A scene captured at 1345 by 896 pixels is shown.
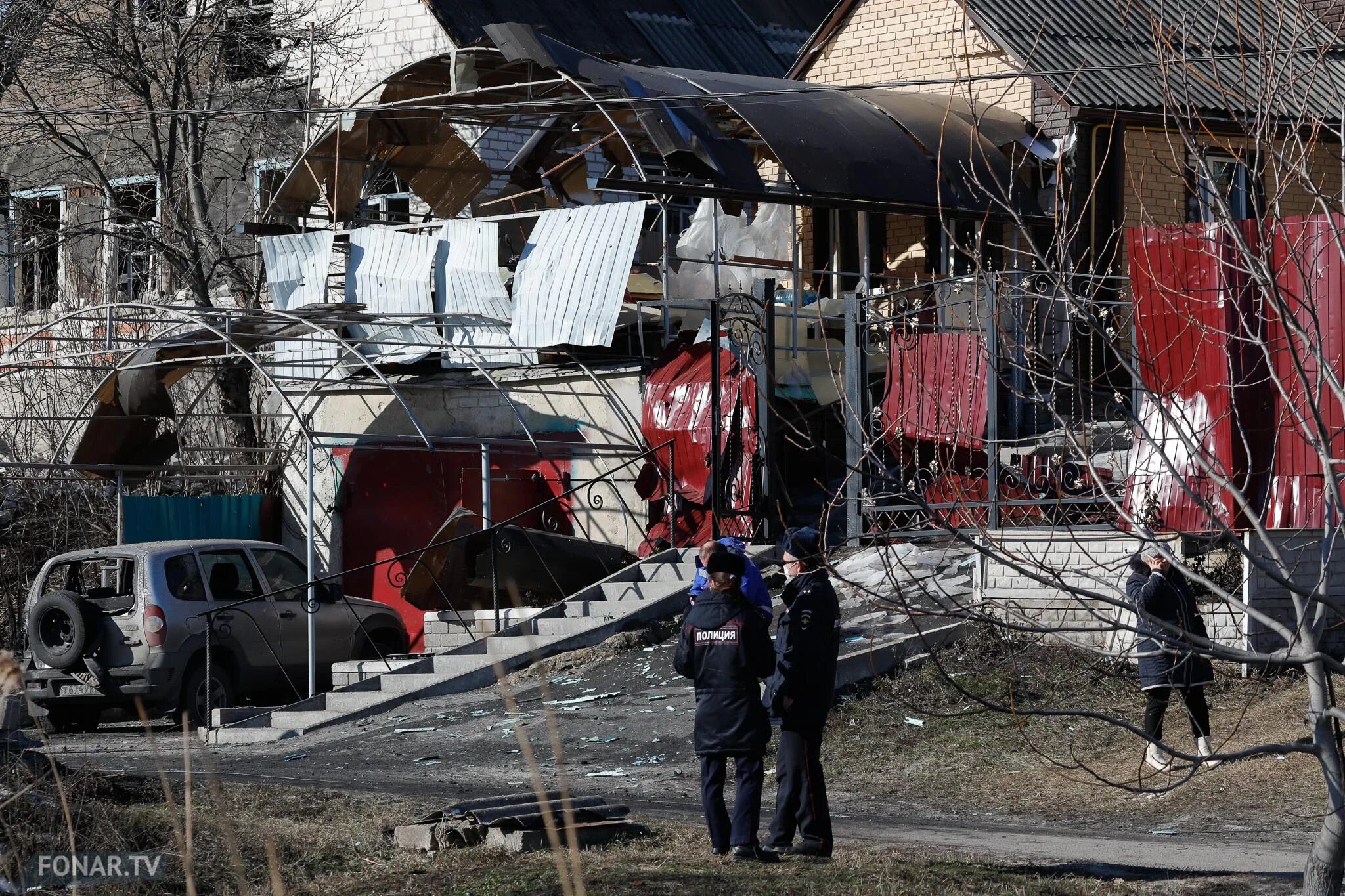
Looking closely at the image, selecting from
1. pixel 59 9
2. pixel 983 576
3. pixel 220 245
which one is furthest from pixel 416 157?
pixel 983 576

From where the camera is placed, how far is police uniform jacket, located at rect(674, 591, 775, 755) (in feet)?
26.9

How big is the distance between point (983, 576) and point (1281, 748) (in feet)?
28.5

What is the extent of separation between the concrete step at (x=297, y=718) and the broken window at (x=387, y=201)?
449 inches

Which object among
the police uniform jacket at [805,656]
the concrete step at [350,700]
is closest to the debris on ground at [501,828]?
the police uniform jacket at [805,656]

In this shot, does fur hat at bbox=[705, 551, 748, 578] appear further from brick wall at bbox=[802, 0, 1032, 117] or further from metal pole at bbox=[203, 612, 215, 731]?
brick wall at bbox=[802, 0, 1032, 117]

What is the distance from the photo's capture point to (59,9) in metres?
21.3

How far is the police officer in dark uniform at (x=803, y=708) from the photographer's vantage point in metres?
8.29

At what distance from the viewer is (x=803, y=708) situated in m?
8.38

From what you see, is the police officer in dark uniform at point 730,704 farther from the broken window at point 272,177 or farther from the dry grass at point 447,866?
the broken window at point 272,177

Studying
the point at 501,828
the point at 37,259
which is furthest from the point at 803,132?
the point at 37,259

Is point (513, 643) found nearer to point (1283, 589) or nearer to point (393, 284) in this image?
point (1283, 589)

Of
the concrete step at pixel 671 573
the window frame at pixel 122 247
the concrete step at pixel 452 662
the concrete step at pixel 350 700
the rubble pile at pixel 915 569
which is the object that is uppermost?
the window frame at pixel 122 247

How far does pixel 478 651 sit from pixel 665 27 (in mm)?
14677

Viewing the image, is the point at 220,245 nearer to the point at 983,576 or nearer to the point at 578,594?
the point at 578,594
